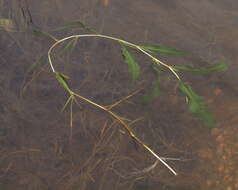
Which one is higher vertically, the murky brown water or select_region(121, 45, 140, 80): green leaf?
select_region(121, 45, 140, 80): green leaf

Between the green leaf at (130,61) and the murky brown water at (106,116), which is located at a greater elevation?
the green leaf at (130,61)

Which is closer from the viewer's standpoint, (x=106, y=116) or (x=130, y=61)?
(x=130, y=61)

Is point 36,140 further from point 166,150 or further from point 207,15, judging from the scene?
point 207,15

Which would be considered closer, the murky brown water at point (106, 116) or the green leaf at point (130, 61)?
the green leaf at point (130, 61)

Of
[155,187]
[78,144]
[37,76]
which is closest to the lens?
[155,187]

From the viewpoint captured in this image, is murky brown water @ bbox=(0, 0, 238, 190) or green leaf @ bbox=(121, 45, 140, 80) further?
murky brown water @ bbox=(0, 0, 238, 190)

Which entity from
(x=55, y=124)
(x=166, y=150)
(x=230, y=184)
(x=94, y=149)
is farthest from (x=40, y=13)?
(x=230, y=184)

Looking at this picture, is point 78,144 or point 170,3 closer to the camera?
point 78,144

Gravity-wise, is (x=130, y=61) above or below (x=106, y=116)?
above
